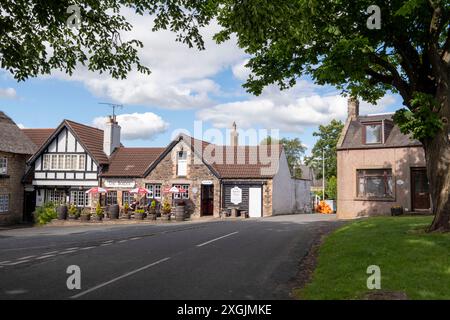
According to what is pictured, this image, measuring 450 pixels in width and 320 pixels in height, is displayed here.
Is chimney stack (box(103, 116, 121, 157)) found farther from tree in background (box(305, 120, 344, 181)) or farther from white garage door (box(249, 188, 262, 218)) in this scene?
tree in background (box(305, 120, 344, 181))

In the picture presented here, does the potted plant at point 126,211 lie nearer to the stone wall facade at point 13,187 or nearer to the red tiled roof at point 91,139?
the red tiled roof at point 91,139

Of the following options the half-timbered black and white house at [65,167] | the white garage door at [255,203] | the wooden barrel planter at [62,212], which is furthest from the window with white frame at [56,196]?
the white garage door at [255,203]

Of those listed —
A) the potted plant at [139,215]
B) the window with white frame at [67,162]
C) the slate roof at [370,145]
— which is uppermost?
the slate roof at [370,145]

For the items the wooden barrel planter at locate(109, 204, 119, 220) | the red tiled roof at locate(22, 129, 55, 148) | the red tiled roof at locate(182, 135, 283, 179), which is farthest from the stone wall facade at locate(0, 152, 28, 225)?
the red tiled roof at locate(182, 135, 283, 179)

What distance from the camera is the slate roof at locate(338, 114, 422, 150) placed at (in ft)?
94.0

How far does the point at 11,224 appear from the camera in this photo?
1460 inches

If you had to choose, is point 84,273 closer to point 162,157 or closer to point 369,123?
point 369,123

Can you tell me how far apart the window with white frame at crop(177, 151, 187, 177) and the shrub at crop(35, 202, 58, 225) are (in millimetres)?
10968

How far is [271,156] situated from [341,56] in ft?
83.5

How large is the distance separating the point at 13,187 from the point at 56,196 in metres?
3.70

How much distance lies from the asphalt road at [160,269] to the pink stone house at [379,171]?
14.4 meters

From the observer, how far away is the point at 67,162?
128 ft

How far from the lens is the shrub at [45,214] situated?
3538cm

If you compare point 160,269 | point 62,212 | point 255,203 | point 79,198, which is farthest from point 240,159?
point 160,269
